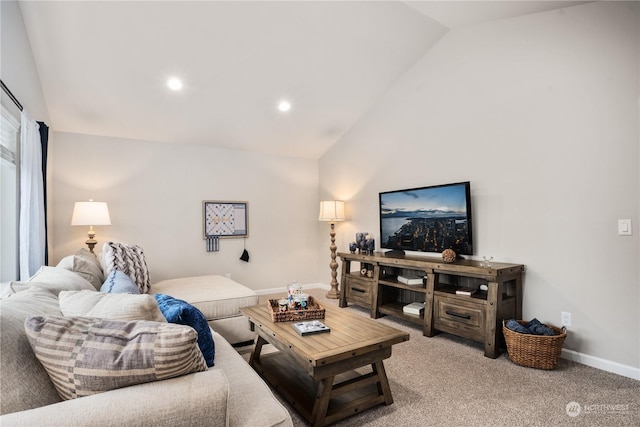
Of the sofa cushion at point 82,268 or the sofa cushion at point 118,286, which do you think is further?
the sofa cushion at point 82,268

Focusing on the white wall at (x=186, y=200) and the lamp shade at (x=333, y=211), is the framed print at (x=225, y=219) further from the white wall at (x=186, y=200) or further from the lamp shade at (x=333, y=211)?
the lamp shade at (x=333, y=211)

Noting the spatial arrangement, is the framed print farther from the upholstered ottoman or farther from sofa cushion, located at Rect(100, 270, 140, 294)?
sofa cushion, located at Rect(100, 270, 140, 294)

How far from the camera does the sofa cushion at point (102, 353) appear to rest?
98cm

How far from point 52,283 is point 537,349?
304 centimetres

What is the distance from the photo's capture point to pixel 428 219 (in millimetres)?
3672

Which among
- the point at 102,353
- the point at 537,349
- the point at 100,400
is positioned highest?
the point at 102,353

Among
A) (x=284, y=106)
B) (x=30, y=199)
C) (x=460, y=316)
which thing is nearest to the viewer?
(x=30, y=199)

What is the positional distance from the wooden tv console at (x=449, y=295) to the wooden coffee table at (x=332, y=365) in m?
1.14

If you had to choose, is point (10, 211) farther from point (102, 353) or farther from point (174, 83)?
point (102, 353)

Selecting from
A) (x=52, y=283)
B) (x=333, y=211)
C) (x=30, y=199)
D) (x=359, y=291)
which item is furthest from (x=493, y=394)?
(x=30, y=199)

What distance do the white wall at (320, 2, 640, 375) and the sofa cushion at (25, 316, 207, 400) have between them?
2.90m

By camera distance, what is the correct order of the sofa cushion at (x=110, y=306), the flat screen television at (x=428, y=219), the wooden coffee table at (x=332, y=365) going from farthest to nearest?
the flat screen television at (x=428, y=219) → the wooden coffee table at (x=332, y=365) → the sofa cushion at (x=110, y=306)

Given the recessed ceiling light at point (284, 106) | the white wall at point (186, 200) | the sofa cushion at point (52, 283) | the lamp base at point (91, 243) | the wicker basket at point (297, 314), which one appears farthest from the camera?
the recessed ceiling light at point (284, 106)

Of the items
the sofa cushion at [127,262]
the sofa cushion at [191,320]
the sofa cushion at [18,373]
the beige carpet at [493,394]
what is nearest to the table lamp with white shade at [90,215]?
the sofa cushion at [127,262]
